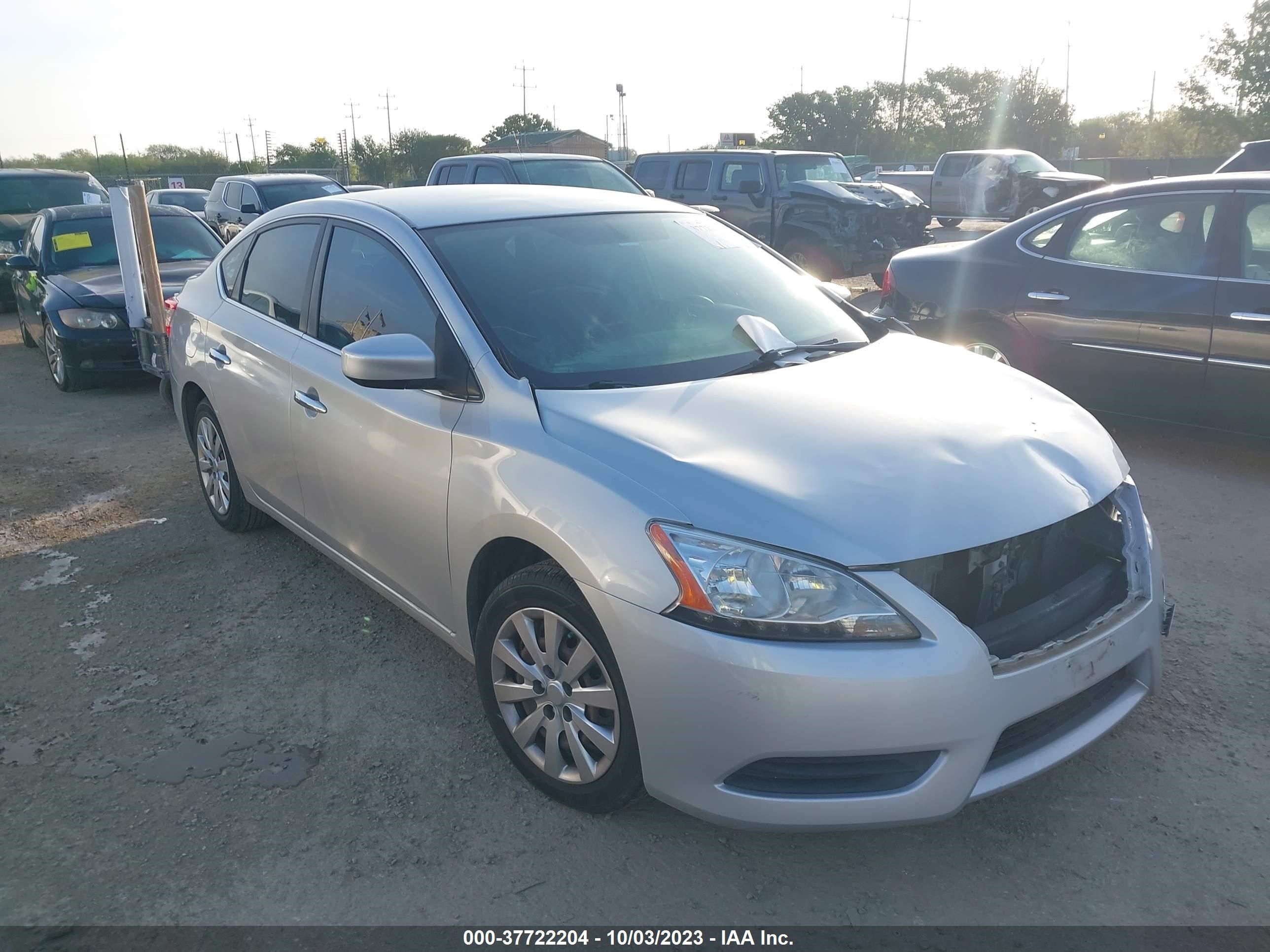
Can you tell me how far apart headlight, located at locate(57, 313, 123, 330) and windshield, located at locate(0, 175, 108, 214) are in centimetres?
576

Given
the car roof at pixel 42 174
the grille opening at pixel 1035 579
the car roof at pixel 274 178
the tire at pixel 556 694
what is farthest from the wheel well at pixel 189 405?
the car roof at pixel 274 178

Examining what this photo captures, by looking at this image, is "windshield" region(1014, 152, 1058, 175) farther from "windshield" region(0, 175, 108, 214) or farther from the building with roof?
the building with roof

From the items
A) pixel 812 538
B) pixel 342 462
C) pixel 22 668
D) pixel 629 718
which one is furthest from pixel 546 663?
pixel 22 668

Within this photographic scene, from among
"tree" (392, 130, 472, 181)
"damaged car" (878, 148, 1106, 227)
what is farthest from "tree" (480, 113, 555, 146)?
"damaged car" (878, 148, 1106, 227)

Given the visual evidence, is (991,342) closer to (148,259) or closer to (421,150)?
(148,259)

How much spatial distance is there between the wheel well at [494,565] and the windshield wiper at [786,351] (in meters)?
0.85

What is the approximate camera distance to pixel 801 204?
13.0 meters

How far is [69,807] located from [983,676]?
8.53ft

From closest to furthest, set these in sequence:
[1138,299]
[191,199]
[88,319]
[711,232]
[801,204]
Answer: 1. [711,232]
2. [1138,299]
3. [88,319]
4. [801,204]
5. [191,199]

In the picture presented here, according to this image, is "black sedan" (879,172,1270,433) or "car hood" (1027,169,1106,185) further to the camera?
"car hood" (1027,169,1106,185)

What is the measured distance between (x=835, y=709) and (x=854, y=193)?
1229 centimetres

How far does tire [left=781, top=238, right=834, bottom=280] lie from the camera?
12961 millimetres

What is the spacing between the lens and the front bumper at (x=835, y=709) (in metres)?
2.27

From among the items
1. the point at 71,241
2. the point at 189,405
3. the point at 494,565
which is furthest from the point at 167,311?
the point at 494,565
